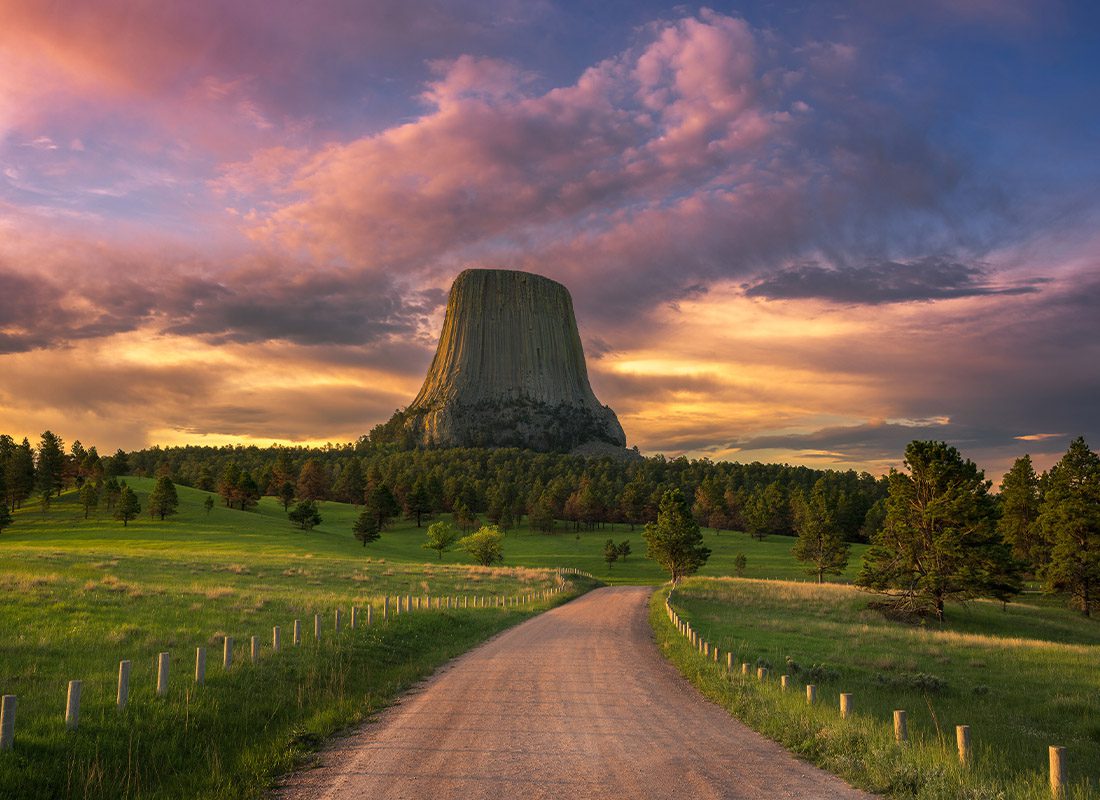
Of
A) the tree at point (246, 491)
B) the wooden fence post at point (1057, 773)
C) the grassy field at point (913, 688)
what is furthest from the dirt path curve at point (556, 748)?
the tree at point (246, 491)

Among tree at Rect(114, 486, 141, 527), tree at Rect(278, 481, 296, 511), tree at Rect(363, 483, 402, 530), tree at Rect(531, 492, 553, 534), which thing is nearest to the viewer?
tree at Rect(114, 486, 141, 527)

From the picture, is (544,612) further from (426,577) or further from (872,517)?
(872,517)

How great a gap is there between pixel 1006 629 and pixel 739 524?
96166 millimetres

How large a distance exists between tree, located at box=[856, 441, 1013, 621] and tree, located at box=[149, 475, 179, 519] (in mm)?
87576

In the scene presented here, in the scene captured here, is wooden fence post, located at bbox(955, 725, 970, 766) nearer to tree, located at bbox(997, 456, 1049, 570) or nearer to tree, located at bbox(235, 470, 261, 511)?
tree, located at bbox(997, 456, 1049, 570)

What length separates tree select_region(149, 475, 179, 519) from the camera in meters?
97.1

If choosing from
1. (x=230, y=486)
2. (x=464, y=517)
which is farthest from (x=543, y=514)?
(x=230, y=486)

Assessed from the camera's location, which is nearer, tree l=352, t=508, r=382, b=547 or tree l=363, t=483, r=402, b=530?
tree l=352, t=508, r=382, b=547

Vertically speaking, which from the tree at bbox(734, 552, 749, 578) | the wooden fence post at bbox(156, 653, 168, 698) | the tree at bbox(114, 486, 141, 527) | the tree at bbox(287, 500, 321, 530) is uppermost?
the wooden fence post at bbox(156, 653, 168, 698)

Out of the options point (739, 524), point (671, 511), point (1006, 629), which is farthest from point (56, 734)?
point (739, 524)

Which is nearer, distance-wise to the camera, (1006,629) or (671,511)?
(1006,629)

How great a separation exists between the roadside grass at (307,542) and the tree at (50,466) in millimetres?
3012

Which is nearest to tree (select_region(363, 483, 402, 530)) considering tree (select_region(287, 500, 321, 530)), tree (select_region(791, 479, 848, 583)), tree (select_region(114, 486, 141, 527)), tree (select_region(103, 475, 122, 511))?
tree (select_region(287, 500, 321, 530))

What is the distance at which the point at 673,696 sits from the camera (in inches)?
622
